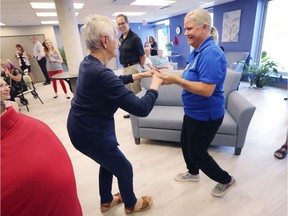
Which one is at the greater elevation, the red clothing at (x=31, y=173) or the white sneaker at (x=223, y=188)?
the red clothing at (x=31, y=173)

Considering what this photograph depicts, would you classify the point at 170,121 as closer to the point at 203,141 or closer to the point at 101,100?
the point at 203,141

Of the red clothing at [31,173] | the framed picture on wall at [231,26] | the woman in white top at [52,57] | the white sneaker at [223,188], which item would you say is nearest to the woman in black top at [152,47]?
the framed picture on wall at [231,26]

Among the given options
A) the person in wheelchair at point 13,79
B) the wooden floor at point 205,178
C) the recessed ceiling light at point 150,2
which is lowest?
the wooden floor at point 205,178

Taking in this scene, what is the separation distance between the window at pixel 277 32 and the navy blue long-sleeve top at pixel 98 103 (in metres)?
5.40

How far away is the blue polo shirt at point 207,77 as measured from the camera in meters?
1.13

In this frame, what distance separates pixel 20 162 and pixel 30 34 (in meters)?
9.14

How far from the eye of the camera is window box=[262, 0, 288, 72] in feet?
15.9

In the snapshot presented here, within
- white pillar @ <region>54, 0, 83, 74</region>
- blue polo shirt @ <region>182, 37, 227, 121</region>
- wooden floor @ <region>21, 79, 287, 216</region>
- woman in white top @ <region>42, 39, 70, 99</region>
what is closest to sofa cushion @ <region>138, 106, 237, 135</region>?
wooden floor @ <region>21, 79, 287, 216</region>

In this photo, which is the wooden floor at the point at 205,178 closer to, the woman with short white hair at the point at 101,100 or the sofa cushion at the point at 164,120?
the sofa cushion at the point at 164,120

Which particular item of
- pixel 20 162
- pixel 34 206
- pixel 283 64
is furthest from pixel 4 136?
pixel 283 64

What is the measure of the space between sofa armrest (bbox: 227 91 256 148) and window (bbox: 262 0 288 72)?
391 cm

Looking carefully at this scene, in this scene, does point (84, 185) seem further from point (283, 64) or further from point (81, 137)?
point (283, 64)

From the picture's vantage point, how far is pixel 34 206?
1.79ft

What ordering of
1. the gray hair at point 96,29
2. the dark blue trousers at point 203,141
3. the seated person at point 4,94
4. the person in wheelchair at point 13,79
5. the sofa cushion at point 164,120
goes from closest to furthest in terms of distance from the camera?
the seated person at point 4,94
the gray hair at point 96,29
the dark blue trousers at point 203,141
the sofa cushion at point 164,120
the person in wheelchair at point 13,79
